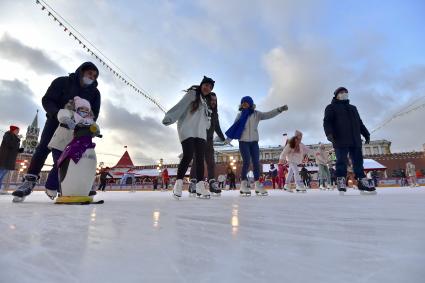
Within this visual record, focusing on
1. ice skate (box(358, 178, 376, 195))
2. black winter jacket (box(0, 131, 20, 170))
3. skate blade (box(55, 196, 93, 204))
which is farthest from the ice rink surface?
black winter jacket (box(0, 131, 20, 170))

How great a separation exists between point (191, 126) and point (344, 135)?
2499 millimetres

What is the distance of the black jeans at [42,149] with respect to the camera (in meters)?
2.90

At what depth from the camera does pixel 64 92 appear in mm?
3010

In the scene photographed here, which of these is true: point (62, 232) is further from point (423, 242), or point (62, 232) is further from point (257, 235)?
point (423, 242)

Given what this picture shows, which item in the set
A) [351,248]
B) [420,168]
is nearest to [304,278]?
[351,248]

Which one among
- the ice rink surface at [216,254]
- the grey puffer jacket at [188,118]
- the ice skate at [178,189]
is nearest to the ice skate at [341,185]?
the grey puffer jacket at [188,118]

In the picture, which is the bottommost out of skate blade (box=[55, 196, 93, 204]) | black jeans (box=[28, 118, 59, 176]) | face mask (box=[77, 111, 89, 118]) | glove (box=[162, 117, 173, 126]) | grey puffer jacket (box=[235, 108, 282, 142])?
skate blade (box=[55, 196, 93, 204])

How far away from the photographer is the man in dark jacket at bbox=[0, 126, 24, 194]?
590cm

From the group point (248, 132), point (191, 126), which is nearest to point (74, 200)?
point (191, 126)

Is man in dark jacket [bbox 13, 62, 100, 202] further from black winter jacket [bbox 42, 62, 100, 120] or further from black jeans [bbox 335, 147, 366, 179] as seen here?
black jeans [bbox 335, 147, 366, 179]

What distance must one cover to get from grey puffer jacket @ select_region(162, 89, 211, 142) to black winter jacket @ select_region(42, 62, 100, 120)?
37.5 inches

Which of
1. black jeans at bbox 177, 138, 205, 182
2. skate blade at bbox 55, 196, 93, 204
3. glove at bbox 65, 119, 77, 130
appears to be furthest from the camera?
black jeans at bbox 177, 138, 205, 182

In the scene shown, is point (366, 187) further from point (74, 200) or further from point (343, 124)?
point (74, 200)

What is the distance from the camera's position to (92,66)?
3.12 metres
